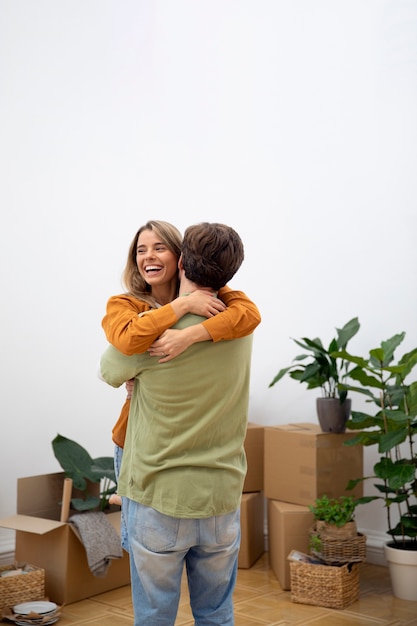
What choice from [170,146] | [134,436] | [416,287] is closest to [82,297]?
[170,146]

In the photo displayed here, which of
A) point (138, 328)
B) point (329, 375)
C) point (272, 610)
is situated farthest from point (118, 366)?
point (329, 375)

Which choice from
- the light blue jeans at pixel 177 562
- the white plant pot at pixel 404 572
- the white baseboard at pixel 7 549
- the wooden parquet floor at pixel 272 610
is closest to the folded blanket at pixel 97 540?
the wooden parquet floor at pixel 272 610

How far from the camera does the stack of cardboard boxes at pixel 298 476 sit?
3543 millimetres

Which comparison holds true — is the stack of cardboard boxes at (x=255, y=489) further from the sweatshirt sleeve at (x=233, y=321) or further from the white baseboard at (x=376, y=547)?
the sweatshirt sleeve at (x=233, y=321)

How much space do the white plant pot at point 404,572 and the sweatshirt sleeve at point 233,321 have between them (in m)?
1.95

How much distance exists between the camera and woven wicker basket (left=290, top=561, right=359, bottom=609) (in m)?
3.24

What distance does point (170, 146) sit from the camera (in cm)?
459

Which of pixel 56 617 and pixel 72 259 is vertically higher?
pixel 72 259

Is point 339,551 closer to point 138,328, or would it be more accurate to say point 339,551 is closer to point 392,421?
point 392,421

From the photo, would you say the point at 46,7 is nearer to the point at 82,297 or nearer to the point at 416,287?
the point at 82,297

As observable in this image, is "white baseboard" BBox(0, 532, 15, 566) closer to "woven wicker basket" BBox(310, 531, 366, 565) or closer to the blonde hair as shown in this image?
"woven wicker basket" BBox(310, 531, 366, 565)

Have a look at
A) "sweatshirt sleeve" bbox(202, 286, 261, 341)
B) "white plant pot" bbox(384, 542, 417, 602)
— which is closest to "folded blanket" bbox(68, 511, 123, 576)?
"white plant pot" bbox(384, 542, 417, 602)

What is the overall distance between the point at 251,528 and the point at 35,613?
129 centimetres

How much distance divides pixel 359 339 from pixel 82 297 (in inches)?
60.5
